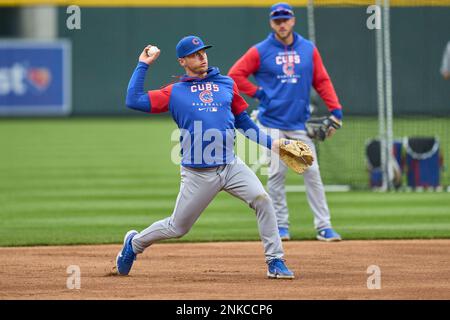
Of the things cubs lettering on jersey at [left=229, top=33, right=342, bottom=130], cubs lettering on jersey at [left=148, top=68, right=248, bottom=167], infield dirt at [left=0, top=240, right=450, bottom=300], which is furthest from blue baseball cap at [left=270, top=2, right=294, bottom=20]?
cubs lettering on jersey at [left=148, top=68, right=248, bottom=167]

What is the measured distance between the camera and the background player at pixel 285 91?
1130 centimetres

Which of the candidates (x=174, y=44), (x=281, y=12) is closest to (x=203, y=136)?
(x=281, y=12)

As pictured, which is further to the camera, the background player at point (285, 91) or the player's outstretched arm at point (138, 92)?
the background player at point (285, 91)

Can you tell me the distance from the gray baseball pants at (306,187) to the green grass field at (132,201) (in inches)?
16.0

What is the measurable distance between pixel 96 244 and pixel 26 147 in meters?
13.4

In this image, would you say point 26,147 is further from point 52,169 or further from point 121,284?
point 121,284

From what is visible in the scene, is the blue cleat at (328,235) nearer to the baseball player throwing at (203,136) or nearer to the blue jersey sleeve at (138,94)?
the baseball player throwing at (203,136)

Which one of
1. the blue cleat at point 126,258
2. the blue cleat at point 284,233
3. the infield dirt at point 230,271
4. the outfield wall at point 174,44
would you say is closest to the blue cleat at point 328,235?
the infield dirt at point 230,271

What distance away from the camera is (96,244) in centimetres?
1109

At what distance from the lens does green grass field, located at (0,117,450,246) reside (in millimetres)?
11977

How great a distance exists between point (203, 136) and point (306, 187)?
3255 mm

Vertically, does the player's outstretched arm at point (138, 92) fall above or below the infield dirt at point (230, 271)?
above

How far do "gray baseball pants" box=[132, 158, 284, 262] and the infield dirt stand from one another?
1.26 feet

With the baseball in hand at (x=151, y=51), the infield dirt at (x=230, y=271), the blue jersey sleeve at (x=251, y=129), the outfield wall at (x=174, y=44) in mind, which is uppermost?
the outfield wall at (x=174, y=44)
